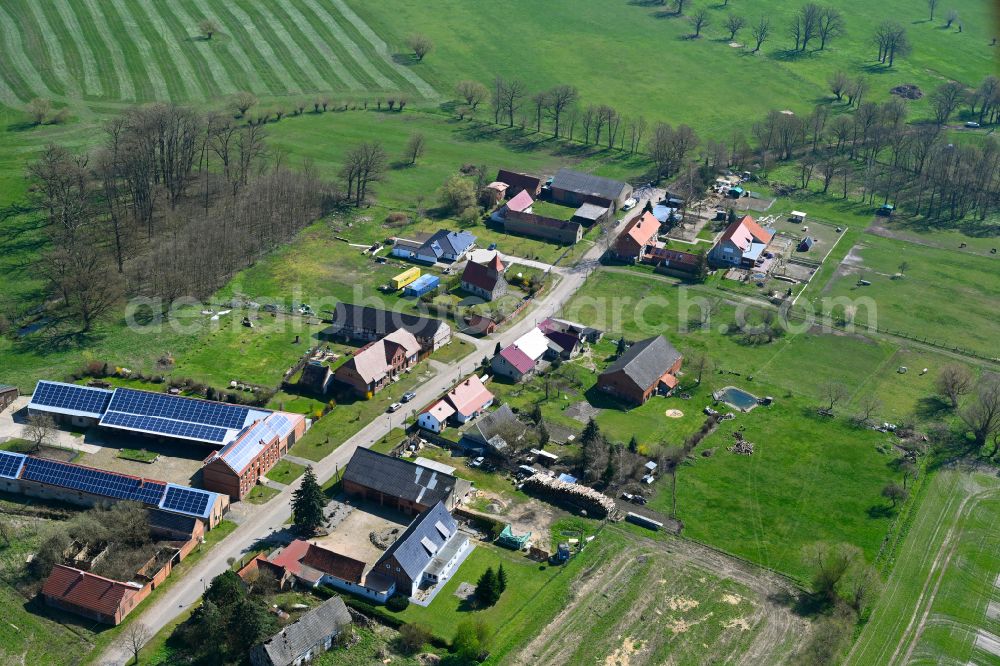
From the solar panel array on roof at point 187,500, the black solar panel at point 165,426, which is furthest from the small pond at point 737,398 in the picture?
the solar panel array on roof at point 187,500

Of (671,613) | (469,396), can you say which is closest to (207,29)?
(469,396)

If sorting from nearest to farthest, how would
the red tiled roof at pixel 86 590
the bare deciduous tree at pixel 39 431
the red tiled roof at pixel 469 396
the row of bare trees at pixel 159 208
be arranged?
1. the red tiled roof at pixel 86 590
2. the bare deciduous tree at pixel 39 431
3. the red tiled roof at pixel 469 396
4. the row of bare trees at pixel 159 208

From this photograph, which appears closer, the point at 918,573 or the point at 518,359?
the point at 918,573

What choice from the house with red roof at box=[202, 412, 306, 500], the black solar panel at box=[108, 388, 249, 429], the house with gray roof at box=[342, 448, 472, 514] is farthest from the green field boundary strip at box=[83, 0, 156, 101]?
the house with gray roof at box=[342, 448, 472, 514]

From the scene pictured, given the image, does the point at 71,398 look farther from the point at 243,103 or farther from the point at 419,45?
the point at 419,45

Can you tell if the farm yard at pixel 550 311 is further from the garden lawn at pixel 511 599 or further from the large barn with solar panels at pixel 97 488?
the large barn with solar panels at pixel 97 488

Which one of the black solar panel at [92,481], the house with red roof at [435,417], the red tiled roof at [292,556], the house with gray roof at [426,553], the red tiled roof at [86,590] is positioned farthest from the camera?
the house with red roof at [435,417]

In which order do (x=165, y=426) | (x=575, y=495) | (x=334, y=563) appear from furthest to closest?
(x=165, y=426)
(x=575, y=495)
(x=334, y=563)
